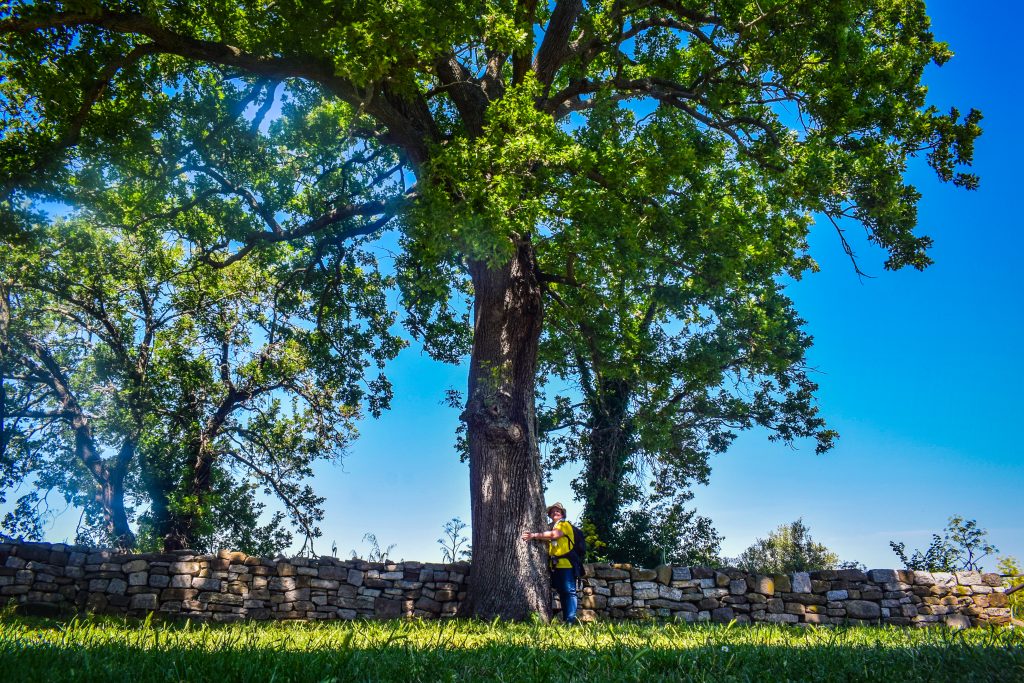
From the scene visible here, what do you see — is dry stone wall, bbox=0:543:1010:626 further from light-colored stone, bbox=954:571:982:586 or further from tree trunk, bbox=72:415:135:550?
tree trunk, bbox=72:415:135:550

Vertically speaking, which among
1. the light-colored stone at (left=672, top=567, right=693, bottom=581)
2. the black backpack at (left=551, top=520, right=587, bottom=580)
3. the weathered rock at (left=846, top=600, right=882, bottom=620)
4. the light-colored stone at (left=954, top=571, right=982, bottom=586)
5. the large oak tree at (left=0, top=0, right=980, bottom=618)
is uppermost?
the large oak tree at (left=0, top=0, right=980, bottom=618)

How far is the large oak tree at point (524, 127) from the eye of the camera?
9.02m

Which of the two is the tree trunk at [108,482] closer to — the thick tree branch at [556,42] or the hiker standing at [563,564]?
the hiker standing at [563,564]

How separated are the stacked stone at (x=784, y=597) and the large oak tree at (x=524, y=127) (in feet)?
8.33

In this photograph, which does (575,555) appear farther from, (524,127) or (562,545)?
(524,127)

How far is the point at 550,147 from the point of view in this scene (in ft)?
29.5

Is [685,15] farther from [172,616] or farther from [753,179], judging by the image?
[172,616]

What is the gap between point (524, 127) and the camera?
9.18 m

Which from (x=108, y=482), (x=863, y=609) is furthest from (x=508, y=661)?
(x=108, y=482)

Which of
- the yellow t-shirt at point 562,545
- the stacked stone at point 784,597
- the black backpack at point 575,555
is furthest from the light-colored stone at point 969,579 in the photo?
the yellow t-shirt at point 562,545

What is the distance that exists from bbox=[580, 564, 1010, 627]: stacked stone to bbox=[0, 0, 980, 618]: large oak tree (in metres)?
2.54

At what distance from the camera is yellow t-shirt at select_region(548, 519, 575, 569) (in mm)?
9531

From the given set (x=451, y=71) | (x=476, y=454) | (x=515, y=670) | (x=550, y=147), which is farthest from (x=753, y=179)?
(x=515, y=670)

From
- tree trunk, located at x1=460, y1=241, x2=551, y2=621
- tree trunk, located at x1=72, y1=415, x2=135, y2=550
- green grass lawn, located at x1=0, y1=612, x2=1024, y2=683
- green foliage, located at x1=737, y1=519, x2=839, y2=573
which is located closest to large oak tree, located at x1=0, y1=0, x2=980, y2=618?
tree trunk, located at x1=460, y1=241, x2=551, y2=621
